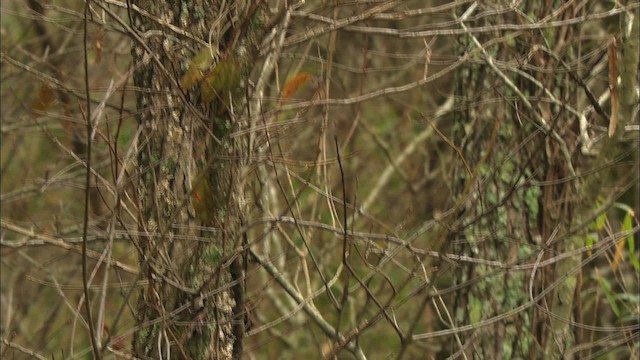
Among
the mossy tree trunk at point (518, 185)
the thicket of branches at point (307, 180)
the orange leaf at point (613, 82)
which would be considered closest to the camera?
the thicket of branches at point (307, 180)

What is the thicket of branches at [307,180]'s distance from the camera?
Answer: 9.23 feet

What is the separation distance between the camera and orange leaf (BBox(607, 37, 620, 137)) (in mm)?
3059

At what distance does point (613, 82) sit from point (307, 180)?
1.07 m

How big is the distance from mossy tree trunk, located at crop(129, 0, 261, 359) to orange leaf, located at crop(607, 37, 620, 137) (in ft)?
3.43

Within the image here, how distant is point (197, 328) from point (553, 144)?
1872 mm

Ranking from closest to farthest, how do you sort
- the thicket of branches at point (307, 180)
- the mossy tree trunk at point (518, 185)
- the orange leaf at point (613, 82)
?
the thicket of branches at point (307, 180) → the orange leaf at point (613, 82) → the mossy tree trunk at point (518, 185)

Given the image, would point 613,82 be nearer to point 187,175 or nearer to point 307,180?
point 307,180

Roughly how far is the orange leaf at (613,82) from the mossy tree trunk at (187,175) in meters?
1.05

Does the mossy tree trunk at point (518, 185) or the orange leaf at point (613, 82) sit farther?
the mossy tree trunk at point (518, 185)

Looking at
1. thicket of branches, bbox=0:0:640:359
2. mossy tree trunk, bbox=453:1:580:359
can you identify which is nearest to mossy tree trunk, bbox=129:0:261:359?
thicket of branches, bbox=0:0:640:359

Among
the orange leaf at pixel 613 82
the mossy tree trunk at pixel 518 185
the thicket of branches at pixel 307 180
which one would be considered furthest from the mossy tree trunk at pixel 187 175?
the mossy tree trunk at pixel 518 185

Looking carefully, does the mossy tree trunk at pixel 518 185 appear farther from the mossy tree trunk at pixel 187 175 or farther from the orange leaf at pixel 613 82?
the mossy tree trunk at pixel 187 175

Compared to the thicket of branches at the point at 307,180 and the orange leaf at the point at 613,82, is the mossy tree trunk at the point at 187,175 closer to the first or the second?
the thicket of branches at the point at 307,180

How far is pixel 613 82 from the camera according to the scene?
3.09m
